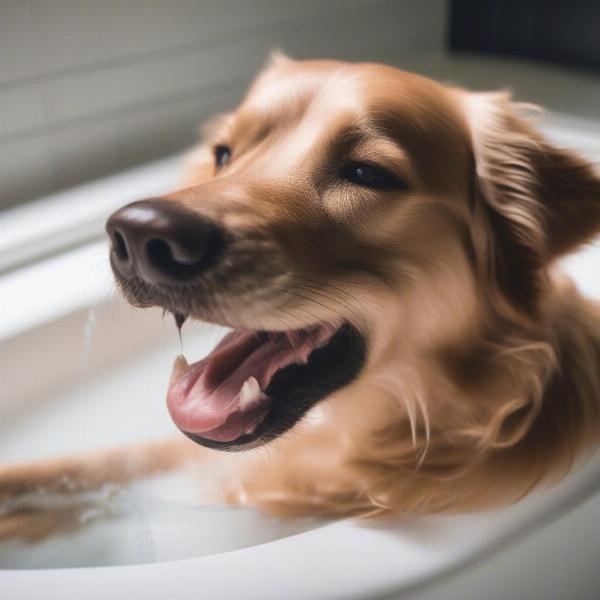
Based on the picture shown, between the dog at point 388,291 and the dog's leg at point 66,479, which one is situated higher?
the dog at point 388,291

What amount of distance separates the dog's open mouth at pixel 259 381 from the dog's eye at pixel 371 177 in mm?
Result: 181

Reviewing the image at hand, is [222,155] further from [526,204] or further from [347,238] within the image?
[526,204]

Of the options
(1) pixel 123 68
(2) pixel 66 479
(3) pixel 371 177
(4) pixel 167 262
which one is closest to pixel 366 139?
(3) pixel 371 177

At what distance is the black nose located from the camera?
0.76 metres

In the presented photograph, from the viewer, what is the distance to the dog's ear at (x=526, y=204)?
38.4 inches

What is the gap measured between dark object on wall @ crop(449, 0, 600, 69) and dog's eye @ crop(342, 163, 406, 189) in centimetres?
153

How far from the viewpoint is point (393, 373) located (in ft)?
3.34

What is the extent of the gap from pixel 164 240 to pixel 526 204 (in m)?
0.49

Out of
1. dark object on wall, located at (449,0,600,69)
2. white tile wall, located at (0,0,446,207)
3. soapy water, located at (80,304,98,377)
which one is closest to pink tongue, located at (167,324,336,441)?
soapy water, located at (80,304,98,377)

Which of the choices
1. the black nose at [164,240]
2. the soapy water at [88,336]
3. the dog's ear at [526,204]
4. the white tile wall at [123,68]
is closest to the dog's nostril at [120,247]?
the black nose at [164,240]

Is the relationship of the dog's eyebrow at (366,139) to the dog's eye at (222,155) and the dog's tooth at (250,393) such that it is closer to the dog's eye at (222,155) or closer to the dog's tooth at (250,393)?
the dog's eye at (222,155)

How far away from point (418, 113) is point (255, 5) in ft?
4.09

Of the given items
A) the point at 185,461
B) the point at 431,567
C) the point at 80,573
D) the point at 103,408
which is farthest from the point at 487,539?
the point at 103,408

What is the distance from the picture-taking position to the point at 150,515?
1.30m
